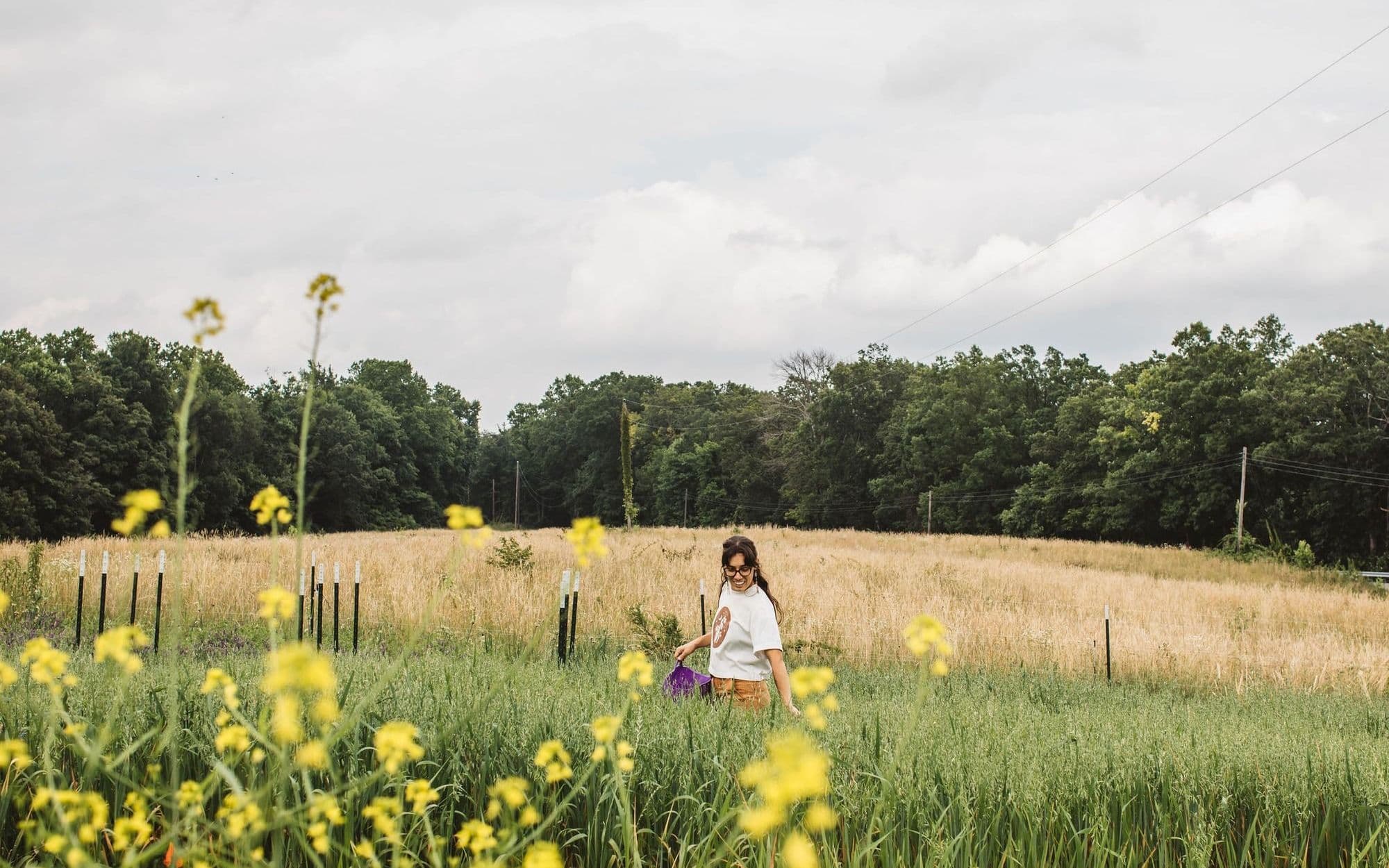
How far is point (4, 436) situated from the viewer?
44.6 m

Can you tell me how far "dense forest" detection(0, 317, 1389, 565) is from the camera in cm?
4472

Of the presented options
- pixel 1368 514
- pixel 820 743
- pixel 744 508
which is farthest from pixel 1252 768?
pixel 744 508

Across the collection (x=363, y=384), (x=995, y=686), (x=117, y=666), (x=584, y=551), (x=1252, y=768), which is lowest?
(x=995, y=686)

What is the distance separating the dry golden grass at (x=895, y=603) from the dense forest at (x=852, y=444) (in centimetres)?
1427

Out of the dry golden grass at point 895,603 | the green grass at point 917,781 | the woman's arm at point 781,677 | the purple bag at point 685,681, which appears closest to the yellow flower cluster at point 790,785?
the green grass at point 917,781

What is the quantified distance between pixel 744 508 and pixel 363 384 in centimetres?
3704

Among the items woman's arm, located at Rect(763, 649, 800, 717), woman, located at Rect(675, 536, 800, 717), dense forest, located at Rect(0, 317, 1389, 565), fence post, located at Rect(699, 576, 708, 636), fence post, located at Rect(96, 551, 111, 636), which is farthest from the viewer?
dense forest, located at Rect(0, 317, 1389, 565)

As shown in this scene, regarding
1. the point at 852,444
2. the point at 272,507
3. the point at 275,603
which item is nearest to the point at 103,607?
the point at 272,507

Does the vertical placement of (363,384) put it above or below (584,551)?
above

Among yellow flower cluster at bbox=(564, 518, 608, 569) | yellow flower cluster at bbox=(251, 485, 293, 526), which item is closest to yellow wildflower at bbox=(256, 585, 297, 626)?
yellow flower cluster at bbox=(251, 485, 293, 526)

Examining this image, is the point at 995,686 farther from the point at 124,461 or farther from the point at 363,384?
the point at 363,384

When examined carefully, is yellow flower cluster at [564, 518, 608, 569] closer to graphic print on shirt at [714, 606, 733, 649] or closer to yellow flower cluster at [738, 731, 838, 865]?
yellow flower cluster at [738, 731, 838, 865]

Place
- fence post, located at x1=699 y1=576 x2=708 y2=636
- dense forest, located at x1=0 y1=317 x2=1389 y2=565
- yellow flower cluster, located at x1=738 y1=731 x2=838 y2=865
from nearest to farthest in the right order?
yellow flower cluster, located at x1=738 y1=731 x2=838 y2=865
fence post, located at x1=699 y1=576 x2=708 y2=636
dense forest, located at x1=0 y1=317 x2=1389 y2=565

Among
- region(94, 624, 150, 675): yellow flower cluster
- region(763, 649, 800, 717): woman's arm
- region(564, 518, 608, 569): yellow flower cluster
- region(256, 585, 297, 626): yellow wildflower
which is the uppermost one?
region(564, 518, 608, 569): yellow flower cluster
